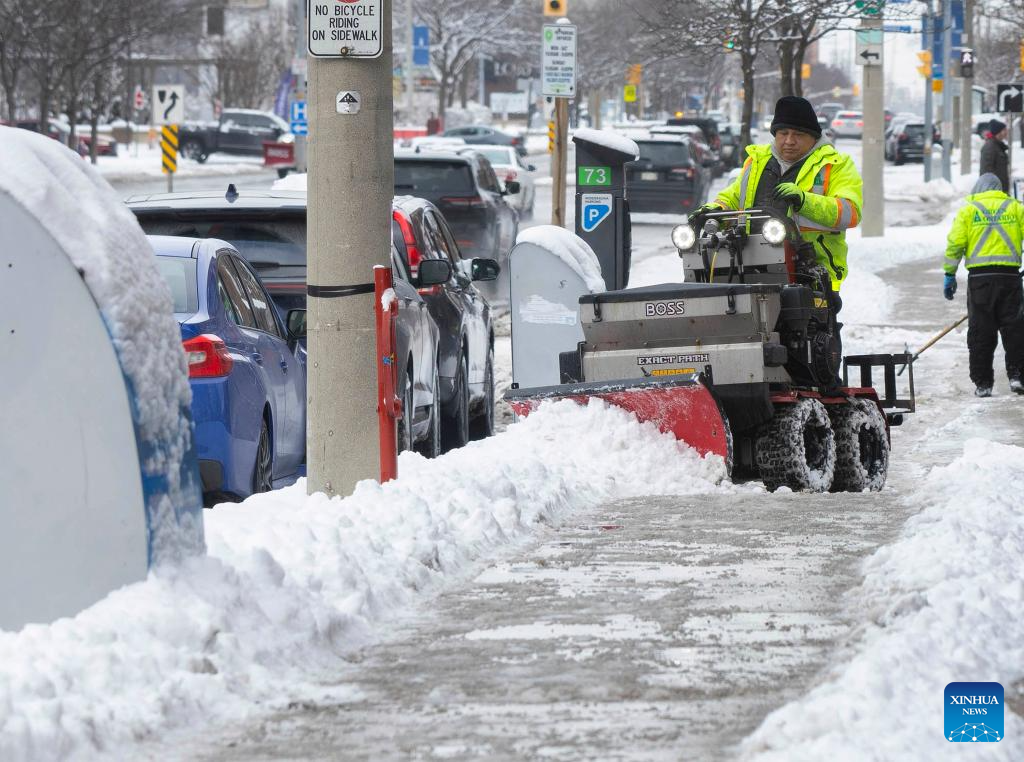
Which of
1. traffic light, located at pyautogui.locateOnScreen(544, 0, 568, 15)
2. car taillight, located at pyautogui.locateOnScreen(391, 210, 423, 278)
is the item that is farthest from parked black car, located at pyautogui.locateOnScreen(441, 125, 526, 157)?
car taillight, located at pyautogui.locateOnScreen(391, 210, 423, 278)

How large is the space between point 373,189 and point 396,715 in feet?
10.4

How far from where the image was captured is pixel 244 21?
328ft

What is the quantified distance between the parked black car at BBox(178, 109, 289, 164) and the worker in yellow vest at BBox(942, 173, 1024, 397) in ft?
157

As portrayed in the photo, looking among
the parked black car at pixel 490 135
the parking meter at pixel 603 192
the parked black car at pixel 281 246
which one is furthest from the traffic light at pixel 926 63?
the parked black car at pixel 281 246

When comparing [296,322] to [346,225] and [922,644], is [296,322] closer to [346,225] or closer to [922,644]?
[346,225]

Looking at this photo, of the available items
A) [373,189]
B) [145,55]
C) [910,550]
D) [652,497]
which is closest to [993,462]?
[652,497]

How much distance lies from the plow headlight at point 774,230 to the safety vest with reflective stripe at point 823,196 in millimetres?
214

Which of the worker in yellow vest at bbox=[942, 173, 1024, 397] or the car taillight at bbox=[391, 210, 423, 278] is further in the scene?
the worker in yellow vest at bbox=[942, 173, 1024, 397]

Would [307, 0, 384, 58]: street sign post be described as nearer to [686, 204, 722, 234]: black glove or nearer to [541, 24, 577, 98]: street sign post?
[686, 204, 722, 234]: black glove

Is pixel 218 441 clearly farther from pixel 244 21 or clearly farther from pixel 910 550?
pixel 244 21

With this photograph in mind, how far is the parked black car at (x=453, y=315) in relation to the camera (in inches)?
455

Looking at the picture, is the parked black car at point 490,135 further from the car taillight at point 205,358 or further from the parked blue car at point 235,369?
the car taillight at point 205,358

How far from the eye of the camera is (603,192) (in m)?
13.8

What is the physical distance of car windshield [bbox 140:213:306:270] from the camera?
34.8ft
